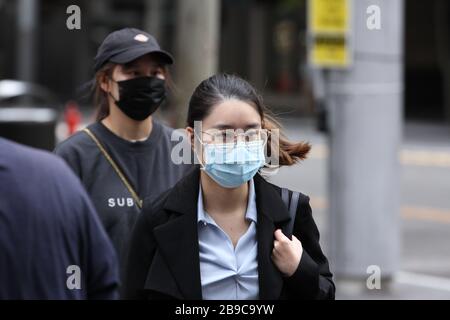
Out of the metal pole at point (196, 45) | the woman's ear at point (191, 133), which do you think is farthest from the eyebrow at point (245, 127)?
the metal pole at point (196, 45)

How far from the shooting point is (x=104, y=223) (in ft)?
15.3

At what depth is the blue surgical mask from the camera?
12.2 feet

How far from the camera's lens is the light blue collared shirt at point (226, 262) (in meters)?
3.63

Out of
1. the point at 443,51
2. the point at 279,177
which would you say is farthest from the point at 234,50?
the point at 279,177

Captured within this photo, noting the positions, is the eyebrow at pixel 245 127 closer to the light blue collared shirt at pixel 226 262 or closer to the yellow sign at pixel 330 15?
the light blue collared shirt at pixel 226 262

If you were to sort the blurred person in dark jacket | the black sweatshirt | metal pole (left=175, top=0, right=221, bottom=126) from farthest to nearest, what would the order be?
1. metal pole (left=175, top=0, right=221, bottom=126)
2. the black sweatshirt
3. the blurred person in dark jacket

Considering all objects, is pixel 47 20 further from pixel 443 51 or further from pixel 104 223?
pixel 104 223

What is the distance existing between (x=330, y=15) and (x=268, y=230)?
5630 mm

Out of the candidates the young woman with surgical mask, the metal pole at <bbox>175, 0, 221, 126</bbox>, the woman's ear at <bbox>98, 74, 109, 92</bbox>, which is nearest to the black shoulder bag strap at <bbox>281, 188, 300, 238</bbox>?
the young woman with surgical mask

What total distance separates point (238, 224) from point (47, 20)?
37766mm

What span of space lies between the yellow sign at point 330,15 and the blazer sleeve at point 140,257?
5539 millimetres

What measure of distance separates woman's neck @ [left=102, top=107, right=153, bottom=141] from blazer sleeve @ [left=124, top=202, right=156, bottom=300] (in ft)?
3.93

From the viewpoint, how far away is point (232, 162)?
371 centimetres

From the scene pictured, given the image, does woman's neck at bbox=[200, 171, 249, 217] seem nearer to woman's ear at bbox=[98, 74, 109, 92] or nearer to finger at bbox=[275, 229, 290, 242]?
finger at bbox=[275, 229, 290, 242]
